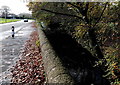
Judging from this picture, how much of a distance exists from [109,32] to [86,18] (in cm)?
77

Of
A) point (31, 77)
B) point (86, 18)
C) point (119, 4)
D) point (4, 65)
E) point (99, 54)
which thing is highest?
point (119, 4)

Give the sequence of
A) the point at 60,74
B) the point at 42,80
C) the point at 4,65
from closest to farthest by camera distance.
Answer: the point at 60,74, the point at 42,80, the point at 4,65

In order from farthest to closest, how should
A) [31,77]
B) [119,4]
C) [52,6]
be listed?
[52,6], [31,77], [119,4]

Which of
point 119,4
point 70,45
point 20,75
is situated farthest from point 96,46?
point 70,45

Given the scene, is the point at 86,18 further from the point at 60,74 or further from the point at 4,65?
the point at 4,65

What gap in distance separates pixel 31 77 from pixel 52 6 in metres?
2.49

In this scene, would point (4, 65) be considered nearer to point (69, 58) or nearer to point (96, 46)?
point (69, 58)

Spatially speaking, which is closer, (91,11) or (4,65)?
(91,11)

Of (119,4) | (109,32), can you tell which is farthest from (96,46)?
(119,4)

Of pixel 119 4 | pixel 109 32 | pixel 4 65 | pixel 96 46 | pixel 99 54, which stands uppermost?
pixel 119 4

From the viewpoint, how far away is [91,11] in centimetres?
421

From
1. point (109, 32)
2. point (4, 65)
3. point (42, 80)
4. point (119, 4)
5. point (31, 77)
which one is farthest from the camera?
point (4, 65)

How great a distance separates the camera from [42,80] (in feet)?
13.0

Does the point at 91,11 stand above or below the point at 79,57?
above
